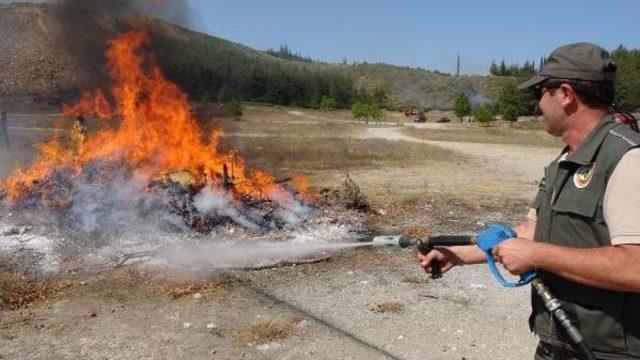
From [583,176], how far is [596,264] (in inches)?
15.0

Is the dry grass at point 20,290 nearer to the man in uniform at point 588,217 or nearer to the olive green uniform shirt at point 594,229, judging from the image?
the man in uniform at point 588,217

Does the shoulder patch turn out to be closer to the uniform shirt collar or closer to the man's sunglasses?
the uniform shirt collar

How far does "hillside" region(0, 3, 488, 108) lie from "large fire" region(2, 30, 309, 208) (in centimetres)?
80

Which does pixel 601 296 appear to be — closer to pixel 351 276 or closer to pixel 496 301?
pixel 496 301

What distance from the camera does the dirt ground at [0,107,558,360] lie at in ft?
15.9

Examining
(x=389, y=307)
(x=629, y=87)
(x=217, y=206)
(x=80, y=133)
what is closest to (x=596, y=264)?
(x=389, y=307)

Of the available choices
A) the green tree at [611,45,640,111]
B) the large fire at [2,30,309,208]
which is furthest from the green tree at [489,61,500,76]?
the large fire at [2,30,309,208]

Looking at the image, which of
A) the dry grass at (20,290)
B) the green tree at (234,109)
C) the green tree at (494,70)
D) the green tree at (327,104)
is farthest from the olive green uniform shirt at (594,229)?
the green tree at (494,70)

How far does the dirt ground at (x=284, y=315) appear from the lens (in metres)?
4.85

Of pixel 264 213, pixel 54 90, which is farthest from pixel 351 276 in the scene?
pixel 54 90

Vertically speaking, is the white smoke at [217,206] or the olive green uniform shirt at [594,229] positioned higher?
the olive green uniform shirt at [594,229]

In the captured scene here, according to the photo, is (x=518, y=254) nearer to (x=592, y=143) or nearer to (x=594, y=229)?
(x=594, y=229)

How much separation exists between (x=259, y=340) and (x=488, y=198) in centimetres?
866

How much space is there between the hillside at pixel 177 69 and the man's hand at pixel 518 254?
461 inches
